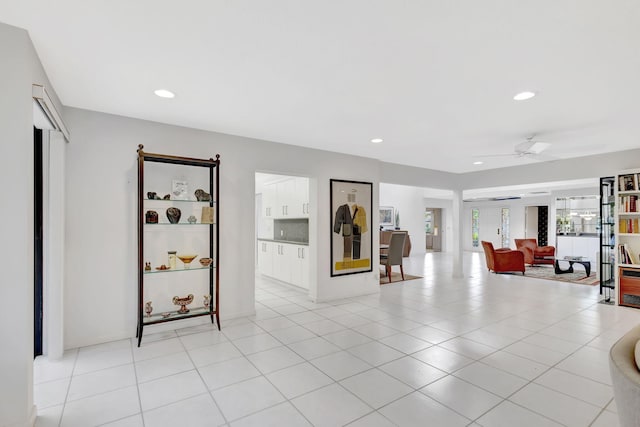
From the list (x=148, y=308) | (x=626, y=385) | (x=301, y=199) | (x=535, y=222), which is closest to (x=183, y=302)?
(x=148, y=308)

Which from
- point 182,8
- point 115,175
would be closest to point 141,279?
point 115,175

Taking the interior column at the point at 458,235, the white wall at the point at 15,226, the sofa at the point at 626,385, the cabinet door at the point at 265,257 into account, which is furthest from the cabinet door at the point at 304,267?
the sofa at the point at 626,385

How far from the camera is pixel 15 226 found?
187 cm

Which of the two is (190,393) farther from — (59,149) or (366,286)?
(366,286)

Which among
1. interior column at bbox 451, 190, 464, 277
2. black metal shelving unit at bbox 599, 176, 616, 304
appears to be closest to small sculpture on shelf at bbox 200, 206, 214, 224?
interior column at bbox 451, 190, 464, 277

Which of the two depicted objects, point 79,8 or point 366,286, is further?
point 366,286

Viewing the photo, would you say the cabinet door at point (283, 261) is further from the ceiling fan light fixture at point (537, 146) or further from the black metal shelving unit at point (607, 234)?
the black metal shelving unit at point (607, 234)

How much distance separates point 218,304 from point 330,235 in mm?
2110

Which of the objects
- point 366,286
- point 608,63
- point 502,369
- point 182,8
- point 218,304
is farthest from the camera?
point 366,286

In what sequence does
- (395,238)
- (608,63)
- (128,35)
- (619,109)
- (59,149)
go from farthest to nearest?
(395,238)
(619,109)
(59,149)
(608,63)
(128,35)

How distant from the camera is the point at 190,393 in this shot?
2.39 metres

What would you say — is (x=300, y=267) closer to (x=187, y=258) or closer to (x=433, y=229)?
(x=187, y=258)

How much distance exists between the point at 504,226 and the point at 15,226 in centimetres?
1429

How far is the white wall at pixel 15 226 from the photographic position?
1836mm
